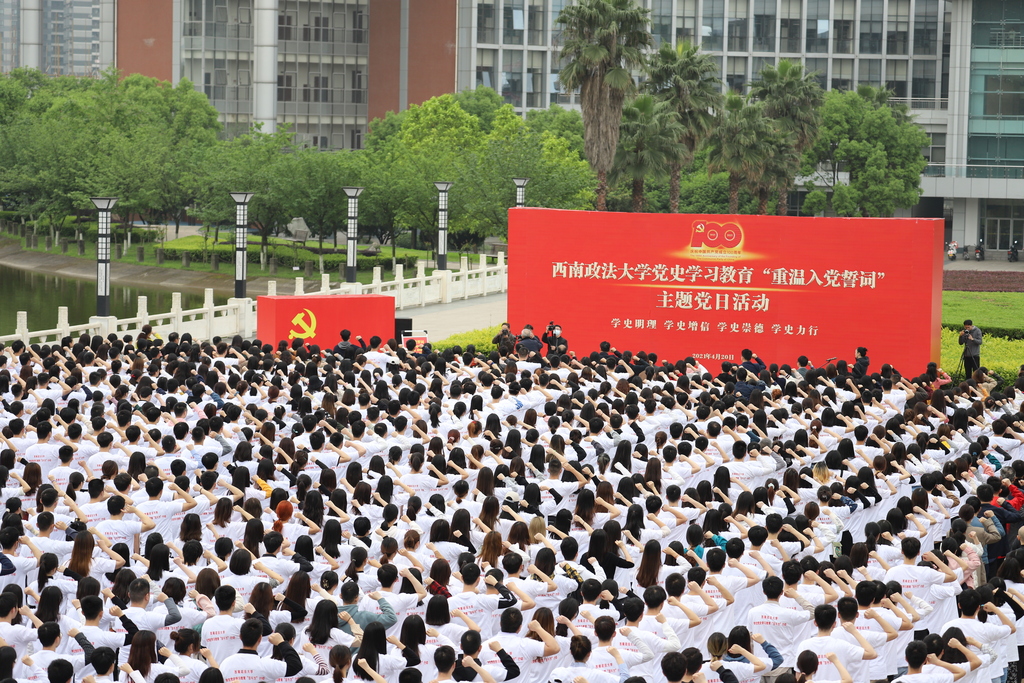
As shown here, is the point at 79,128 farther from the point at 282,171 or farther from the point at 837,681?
the point at 837,681

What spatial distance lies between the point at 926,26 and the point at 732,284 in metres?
64.0

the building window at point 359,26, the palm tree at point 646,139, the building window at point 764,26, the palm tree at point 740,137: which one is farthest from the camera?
the building window at point 359,26

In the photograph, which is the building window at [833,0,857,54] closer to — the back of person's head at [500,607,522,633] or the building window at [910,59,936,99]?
the building window at [910,59,936,99]

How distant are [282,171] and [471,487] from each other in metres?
40.7

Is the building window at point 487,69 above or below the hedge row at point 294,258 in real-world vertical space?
above

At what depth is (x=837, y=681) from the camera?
7332 millimetres

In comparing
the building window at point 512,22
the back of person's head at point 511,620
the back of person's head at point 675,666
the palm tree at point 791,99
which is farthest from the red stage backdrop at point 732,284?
the building window at point 512,22

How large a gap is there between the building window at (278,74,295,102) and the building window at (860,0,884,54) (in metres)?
38.5

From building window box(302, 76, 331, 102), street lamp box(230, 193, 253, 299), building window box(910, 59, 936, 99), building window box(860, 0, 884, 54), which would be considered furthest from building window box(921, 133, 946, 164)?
street lamp box(230, 193, 253, 299)

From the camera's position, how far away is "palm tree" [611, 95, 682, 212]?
44562 millimetres

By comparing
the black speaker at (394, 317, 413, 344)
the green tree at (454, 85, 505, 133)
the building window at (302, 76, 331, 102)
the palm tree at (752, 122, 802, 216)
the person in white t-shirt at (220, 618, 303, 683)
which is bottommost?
the person in white t-shirt at (220, 618, 303, 683)

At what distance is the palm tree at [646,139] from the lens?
44562 mm

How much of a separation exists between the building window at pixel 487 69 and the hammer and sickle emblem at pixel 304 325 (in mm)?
61888

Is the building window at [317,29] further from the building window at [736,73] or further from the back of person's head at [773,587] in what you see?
the back of person's head at [773,587]
